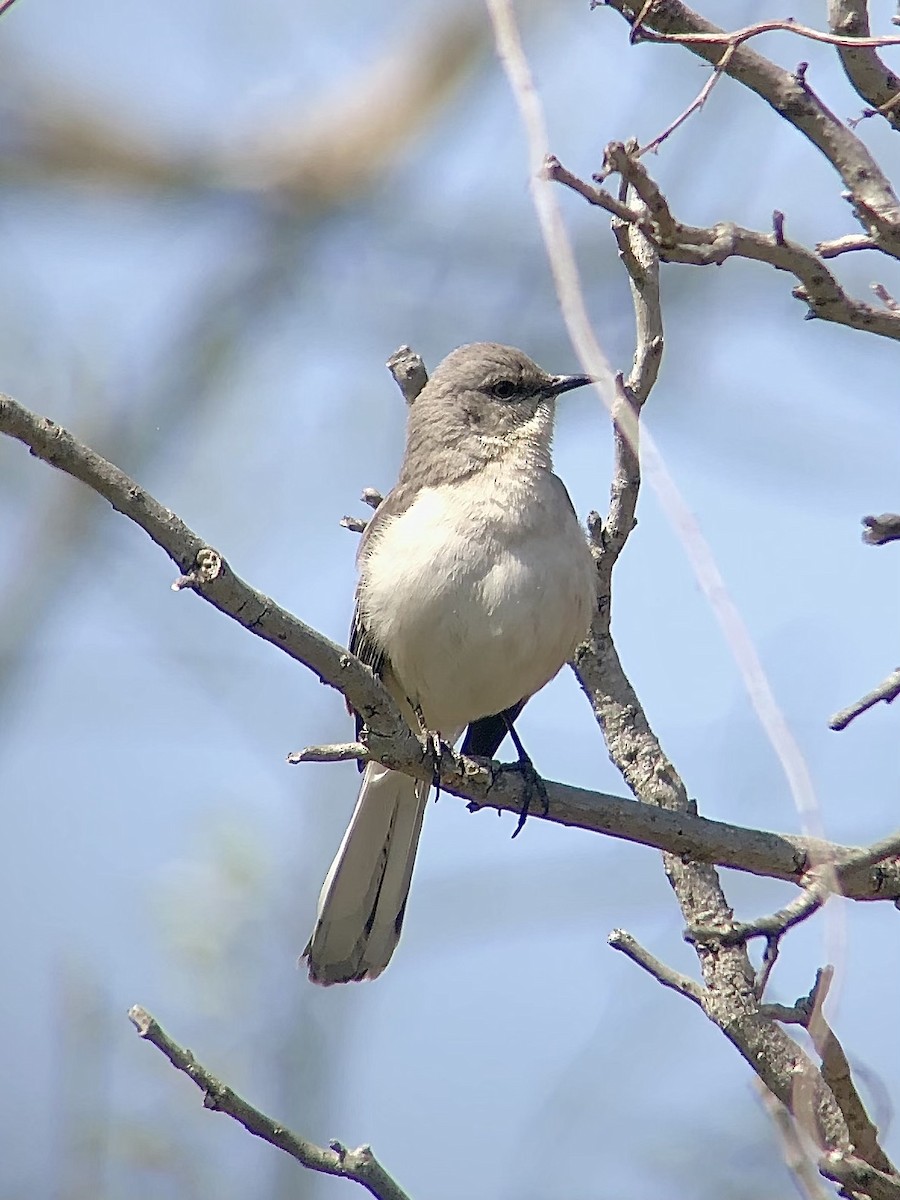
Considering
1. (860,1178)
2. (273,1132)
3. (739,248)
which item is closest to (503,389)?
(739,248)

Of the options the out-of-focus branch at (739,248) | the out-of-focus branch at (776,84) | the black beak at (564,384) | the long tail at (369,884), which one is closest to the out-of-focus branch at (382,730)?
the out-of-focus branch at (739,248)

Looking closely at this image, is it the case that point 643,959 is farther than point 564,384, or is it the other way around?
point 564,384

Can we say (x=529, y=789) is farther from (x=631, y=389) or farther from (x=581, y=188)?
(x=581, y=188)

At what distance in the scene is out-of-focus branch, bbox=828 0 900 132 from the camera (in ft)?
9.20

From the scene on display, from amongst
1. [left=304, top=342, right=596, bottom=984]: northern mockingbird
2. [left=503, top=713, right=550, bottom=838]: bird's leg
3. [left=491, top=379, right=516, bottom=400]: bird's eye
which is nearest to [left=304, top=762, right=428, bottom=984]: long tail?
[left=304, top=342, right=596, bottom=984]: northern mockingbird

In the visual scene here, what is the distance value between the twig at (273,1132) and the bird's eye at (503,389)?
3063 millimetres

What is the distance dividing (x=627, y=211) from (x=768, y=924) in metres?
1.30

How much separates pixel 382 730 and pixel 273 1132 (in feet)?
2.92

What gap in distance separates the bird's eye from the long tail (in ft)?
4.80

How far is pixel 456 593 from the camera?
442 cm

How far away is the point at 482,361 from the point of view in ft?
18.0

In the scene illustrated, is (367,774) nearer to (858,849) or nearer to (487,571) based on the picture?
(487,571)

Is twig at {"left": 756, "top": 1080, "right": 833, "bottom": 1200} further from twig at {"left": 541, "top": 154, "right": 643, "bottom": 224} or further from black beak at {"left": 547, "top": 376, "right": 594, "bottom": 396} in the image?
black beak at {"left": 547, "top": 376, "right": 594, "bottom": 396}

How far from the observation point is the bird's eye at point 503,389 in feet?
17.6
